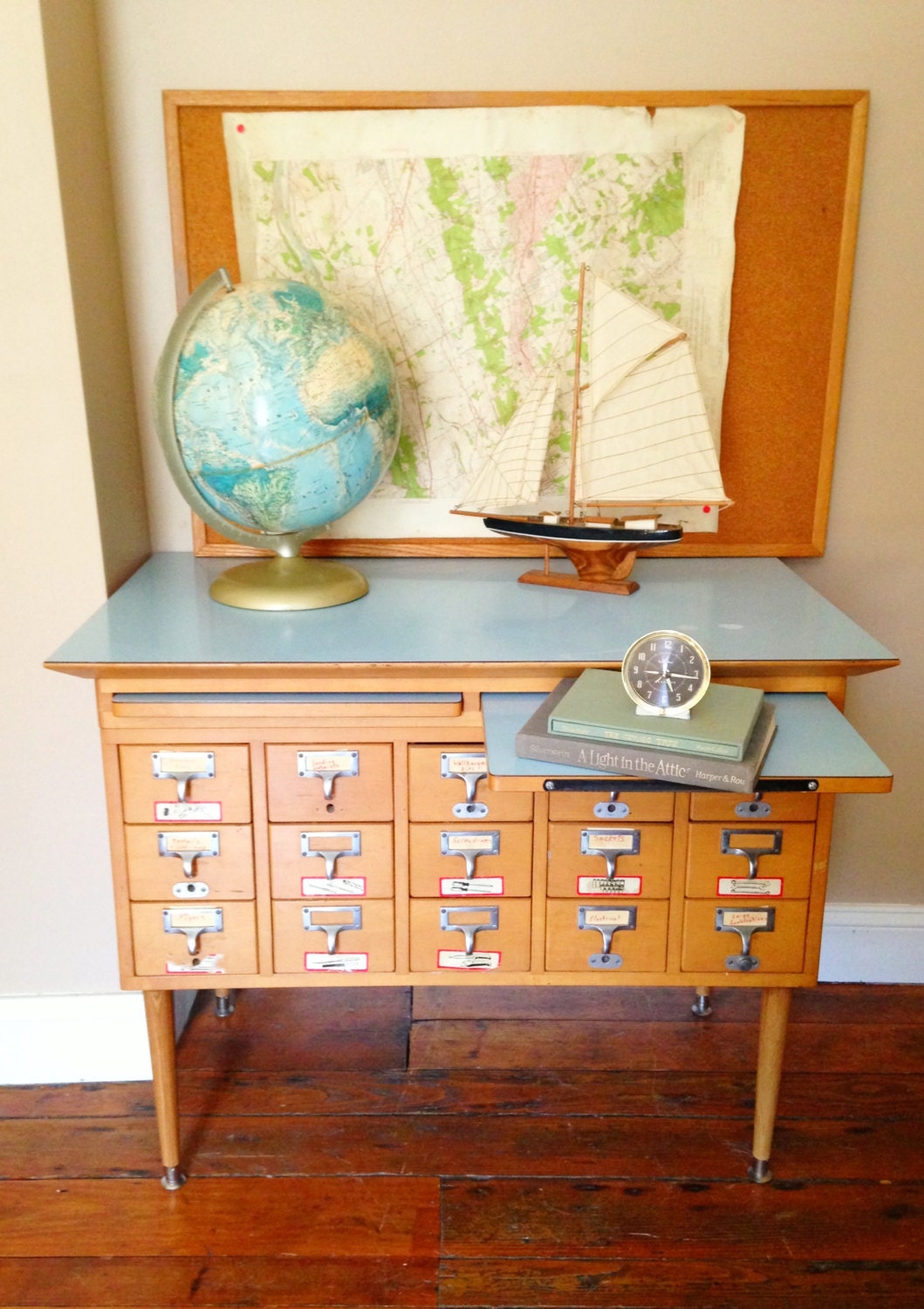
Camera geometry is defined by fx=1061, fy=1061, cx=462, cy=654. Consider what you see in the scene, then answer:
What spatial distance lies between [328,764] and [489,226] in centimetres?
109

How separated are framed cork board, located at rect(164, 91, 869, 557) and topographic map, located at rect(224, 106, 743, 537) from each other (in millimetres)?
27

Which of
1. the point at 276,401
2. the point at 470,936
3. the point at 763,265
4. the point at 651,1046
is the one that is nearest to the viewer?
the point at 276,401

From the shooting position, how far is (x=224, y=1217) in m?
1.83

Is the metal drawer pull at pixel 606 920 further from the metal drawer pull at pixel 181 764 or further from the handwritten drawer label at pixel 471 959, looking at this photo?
the metal drawer pull at pixel 181 764

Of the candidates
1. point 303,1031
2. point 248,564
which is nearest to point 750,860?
point 248,564

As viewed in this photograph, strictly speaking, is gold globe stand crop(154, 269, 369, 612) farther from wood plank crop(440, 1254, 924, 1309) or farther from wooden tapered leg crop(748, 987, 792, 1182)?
wood plank crop(440, 1254, 924, 1309)

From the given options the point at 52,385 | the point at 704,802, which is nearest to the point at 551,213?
the point at 52,385

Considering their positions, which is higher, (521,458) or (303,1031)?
(521,458)

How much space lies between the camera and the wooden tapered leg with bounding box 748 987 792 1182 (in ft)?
5.94

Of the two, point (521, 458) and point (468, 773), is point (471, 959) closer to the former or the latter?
point (468, 773)

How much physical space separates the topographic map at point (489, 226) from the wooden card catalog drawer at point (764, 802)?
81 cm

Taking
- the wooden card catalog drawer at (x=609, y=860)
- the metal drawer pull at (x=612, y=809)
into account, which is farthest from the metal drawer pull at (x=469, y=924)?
the metal drawer pull at (x=612, y=809)

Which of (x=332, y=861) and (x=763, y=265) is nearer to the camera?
(x=332, y=861)

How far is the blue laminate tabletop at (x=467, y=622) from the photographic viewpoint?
1591 mm
